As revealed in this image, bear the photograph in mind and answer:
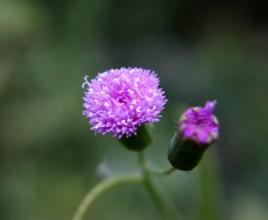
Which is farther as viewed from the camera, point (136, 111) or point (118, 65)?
point (118, 65)

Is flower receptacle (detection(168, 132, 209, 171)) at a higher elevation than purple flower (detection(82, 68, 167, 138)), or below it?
below

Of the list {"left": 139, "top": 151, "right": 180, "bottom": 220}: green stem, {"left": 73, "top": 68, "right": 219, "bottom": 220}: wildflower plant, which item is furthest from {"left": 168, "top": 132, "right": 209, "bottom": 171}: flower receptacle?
{"left": 139, "top": 151, "right": 180, "bottom": 220}: green stem

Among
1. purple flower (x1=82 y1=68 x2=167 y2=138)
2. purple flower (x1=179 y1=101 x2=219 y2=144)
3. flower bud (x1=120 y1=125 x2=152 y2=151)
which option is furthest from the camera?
flower bud (x1=120 y1=125 x2=152 y2=151)

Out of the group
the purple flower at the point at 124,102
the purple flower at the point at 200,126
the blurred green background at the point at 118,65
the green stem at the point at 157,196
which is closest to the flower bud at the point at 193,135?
the purple flower at the point at 200,126

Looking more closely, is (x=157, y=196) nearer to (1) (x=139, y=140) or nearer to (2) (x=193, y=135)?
(1) (x=139, y=140)

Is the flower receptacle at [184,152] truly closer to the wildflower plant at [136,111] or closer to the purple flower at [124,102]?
the wildflower plant at [136,111]

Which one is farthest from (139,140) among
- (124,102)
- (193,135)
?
(193,135)

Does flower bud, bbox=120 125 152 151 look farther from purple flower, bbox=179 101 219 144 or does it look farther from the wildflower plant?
purple flower, bbox=179 101 219 144

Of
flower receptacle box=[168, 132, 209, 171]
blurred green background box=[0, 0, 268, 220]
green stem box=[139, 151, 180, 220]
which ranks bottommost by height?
flower receptacle box=[168, 132, 209, 171]
